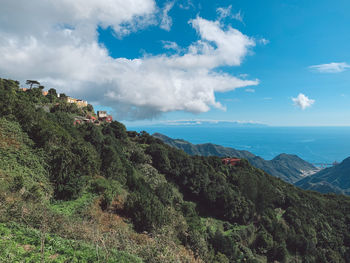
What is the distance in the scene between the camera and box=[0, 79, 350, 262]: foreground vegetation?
6453 millimetres

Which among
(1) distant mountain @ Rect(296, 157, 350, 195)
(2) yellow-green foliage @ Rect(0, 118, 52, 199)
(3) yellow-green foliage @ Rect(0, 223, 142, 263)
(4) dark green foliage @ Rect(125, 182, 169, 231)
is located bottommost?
(1) distant mountain @ Rect(296, 157, 350, 195)

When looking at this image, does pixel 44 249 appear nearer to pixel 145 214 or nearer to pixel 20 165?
pixel 145 214

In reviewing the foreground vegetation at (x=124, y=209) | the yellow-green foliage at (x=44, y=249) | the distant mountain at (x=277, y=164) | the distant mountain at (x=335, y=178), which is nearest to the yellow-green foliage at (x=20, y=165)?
the foreground vegetation at (x=124, y=209)

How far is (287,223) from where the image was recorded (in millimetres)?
29234

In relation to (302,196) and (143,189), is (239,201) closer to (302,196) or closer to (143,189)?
(143,189)

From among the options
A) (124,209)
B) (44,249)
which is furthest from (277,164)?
(44,249)

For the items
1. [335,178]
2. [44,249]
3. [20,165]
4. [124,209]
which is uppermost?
[20,165]

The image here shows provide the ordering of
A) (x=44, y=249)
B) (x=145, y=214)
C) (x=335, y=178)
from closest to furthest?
(x=44, y=249), (x=145, y=214), (x=335, y=178)

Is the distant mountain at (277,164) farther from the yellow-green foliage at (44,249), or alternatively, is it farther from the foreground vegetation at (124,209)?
the yellow-green foliage at (44,249)

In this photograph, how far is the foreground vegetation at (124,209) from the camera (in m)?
6.45

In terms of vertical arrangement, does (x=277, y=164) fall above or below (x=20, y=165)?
below

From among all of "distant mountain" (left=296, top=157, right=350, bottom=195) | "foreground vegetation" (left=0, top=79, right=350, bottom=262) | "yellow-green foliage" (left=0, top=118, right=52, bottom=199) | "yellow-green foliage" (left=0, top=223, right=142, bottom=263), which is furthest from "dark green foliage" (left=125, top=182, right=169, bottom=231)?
"distant mountain" (left=296, top=157, right=350, bottom=195)

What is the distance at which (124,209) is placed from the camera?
12.7m

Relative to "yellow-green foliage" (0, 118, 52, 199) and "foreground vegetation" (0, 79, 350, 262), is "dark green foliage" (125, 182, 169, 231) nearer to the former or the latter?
"foreground vegetation" (0, 79, 350, 262)
